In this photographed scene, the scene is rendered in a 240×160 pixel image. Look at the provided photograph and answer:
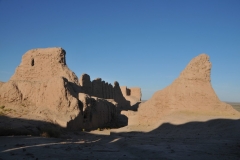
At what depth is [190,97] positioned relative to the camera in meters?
18.2

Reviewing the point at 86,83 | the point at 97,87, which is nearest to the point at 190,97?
the point at 86,83

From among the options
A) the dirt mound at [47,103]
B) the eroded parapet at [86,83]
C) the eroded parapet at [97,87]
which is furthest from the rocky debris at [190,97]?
the eroded parapet at [97,87]

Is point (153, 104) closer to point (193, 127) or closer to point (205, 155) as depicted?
point (193, 127)

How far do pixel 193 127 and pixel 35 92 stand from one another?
36.4ft

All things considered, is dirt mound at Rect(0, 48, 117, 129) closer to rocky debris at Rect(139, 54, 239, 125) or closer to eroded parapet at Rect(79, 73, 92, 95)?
rocky debris at Rect(139, 54, 239, 125)

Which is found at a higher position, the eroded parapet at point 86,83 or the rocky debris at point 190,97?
the eroded parapet at point 86,83

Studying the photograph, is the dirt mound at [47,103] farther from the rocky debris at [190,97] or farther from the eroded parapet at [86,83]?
the eroded parapet at [86,83]

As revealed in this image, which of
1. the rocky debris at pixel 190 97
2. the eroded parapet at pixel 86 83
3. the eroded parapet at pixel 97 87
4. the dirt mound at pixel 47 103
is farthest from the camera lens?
the eroded parapet at pixel 97 87

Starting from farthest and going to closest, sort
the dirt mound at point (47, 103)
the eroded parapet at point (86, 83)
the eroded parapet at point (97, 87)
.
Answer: the eroded parapet at point (97, 87), the eroded parapet at point (86, 83), the dirt mound at point (47, 103)

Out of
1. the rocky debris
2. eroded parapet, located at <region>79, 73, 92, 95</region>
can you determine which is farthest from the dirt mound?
eroded parapet, located at <region>79, 73, 92, 95</region>

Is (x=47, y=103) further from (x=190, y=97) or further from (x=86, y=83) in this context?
(x=86, y=83)

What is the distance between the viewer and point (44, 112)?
17266 mm

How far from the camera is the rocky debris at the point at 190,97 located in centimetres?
1791

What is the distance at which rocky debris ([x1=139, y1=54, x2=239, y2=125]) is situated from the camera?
58.7 ft
